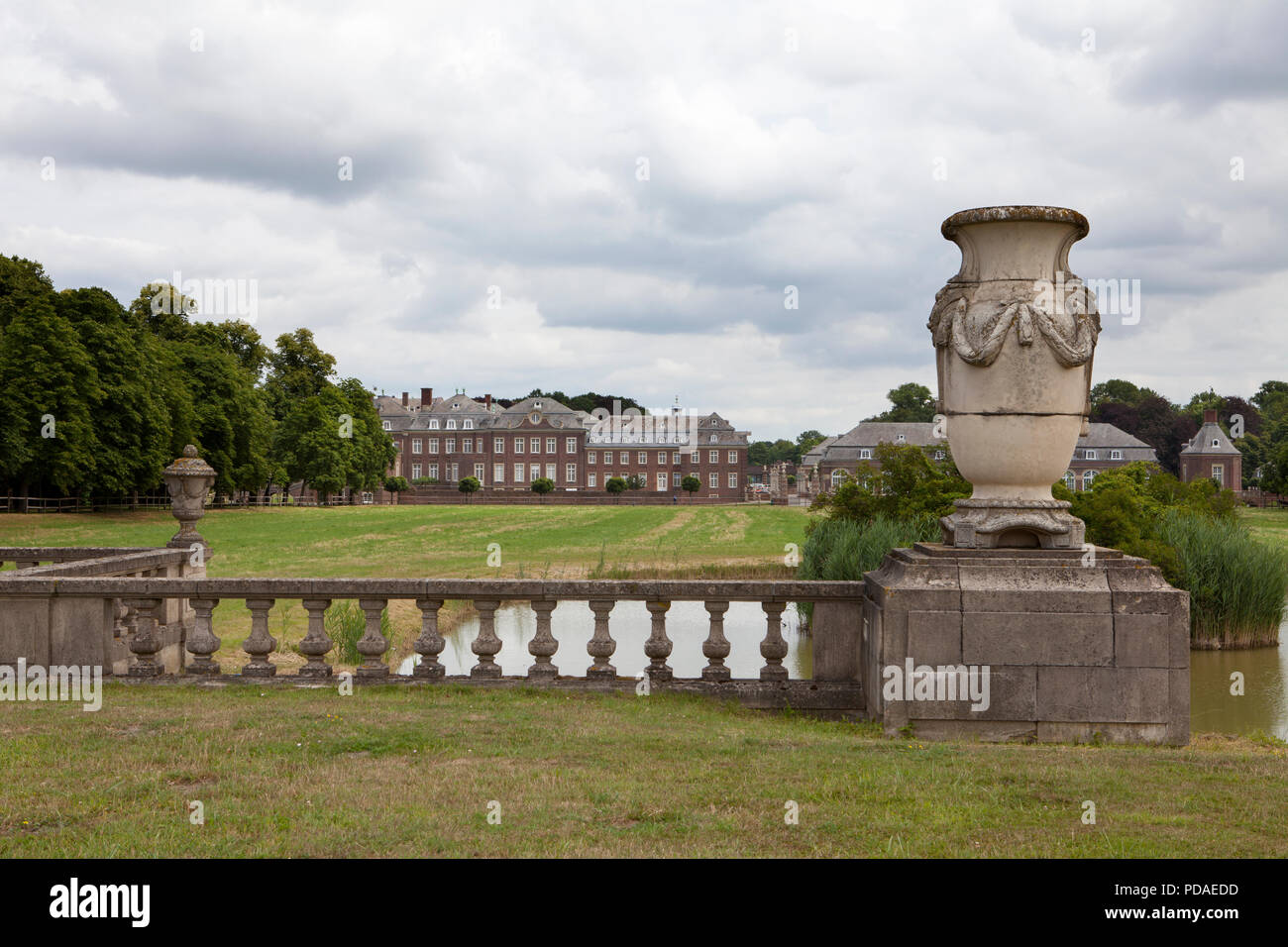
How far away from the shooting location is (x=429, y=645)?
25.5ft

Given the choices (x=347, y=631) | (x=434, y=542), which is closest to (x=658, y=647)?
(x=347, y=631)

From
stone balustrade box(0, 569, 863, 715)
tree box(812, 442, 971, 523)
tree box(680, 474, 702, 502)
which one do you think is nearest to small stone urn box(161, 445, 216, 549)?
stone balustrade box(0, 569, 863, 715)

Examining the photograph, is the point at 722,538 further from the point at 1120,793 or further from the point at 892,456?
the point at 1120,793

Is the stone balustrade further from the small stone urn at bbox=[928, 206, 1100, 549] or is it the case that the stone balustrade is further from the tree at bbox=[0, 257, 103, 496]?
the tree at bbox=[0, 257, 103, 496]

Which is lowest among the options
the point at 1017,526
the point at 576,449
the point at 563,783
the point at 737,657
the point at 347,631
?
the point at 737,657

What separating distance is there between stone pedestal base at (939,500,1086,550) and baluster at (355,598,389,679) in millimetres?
4280

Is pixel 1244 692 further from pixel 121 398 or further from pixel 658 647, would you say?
pixel 121 398

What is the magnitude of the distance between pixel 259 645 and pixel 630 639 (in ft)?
31.8

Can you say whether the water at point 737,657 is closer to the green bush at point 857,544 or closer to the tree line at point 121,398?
the green bush at point 857,544

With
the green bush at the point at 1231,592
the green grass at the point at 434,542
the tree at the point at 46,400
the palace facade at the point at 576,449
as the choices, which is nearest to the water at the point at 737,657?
the green bush at the point at 1231,592

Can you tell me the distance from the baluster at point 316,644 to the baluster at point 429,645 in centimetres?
69

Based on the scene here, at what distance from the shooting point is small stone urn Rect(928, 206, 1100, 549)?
6543 millimetres

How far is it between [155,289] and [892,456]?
4919cm

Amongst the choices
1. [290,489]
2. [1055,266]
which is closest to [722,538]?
[1055,266]
